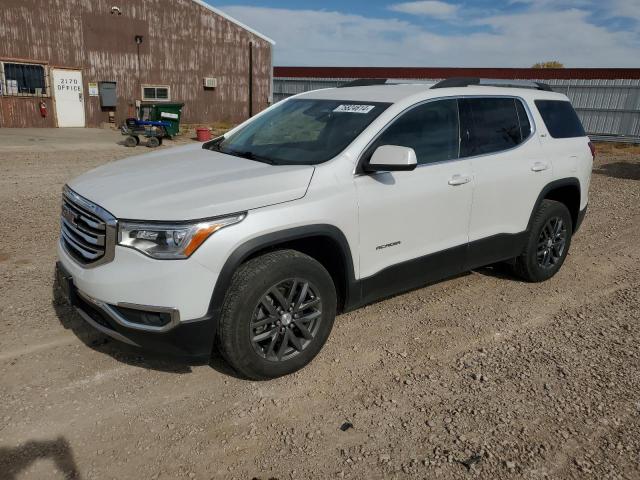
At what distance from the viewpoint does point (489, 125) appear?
4.33 meters

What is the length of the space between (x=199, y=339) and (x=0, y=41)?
64.0 feet

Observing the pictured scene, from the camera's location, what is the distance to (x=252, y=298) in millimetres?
2990

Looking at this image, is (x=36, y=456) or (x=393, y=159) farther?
(x=393, y=159)

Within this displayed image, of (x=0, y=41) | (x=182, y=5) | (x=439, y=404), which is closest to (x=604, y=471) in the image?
(x=439, y=404)

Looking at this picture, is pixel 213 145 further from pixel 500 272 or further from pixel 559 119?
pixel 559 119

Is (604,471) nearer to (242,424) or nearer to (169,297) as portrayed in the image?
(242,424)

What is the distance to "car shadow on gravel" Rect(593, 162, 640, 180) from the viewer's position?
12445mm

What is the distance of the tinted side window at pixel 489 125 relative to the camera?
4.14 meters

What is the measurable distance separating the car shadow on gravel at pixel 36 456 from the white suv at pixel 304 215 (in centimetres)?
63

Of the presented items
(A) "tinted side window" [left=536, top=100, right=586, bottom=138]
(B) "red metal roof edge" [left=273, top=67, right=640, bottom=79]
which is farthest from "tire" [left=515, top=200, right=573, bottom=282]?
(B) "red metal roof edge" [left=273, top=67, right=640, bottom=79]

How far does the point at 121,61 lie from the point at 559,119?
19.4 meters

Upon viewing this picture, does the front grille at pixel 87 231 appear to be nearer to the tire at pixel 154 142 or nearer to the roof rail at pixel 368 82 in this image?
the roof rail at pixel 368 82

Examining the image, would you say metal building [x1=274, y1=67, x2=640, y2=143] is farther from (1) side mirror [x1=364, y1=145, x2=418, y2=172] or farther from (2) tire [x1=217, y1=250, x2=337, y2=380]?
(2) tire [x1=217, y1=250, x2=337, y2=380]

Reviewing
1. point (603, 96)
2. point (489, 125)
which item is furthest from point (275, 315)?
point (603, 96)
